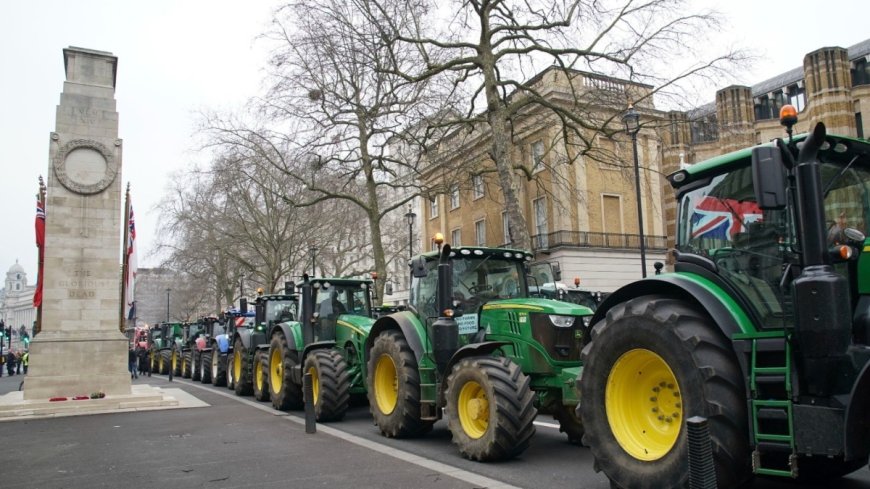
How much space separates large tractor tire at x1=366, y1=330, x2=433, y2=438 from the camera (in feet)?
29.7

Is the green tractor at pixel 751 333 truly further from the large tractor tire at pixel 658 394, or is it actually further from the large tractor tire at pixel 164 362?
the large tractor tire at pixel 164 362

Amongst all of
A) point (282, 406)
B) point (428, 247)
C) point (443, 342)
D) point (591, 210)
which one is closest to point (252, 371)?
point (282, 406)

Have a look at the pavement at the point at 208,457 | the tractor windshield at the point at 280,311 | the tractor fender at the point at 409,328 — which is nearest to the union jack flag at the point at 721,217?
the pavement at the point at 208,457

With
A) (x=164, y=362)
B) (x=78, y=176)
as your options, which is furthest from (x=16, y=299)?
(x=78, y=176)

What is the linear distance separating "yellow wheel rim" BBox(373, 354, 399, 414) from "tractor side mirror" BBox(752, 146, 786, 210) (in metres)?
6.61

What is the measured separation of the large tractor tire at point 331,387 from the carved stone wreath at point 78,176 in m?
8.70

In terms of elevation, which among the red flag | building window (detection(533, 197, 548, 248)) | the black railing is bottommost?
the red flag

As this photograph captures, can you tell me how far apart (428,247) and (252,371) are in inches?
1145

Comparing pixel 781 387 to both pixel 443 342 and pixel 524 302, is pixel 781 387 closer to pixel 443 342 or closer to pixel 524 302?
pixel 524 302

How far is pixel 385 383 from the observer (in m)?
9.92

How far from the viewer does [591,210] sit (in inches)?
1278

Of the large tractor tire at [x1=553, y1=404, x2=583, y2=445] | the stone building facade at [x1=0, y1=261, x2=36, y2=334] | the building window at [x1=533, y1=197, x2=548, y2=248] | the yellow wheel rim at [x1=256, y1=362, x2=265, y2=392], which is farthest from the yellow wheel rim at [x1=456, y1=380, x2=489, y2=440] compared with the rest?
the stone building facade at [x1=0, y1=261, x2=36, y2=334]

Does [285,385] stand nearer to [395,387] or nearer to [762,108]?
[395,387]

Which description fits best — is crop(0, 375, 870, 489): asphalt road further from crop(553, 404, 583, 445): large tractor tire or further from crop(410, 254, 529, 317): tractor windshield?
crop(410, 254, 529, 317): tractor windshield
